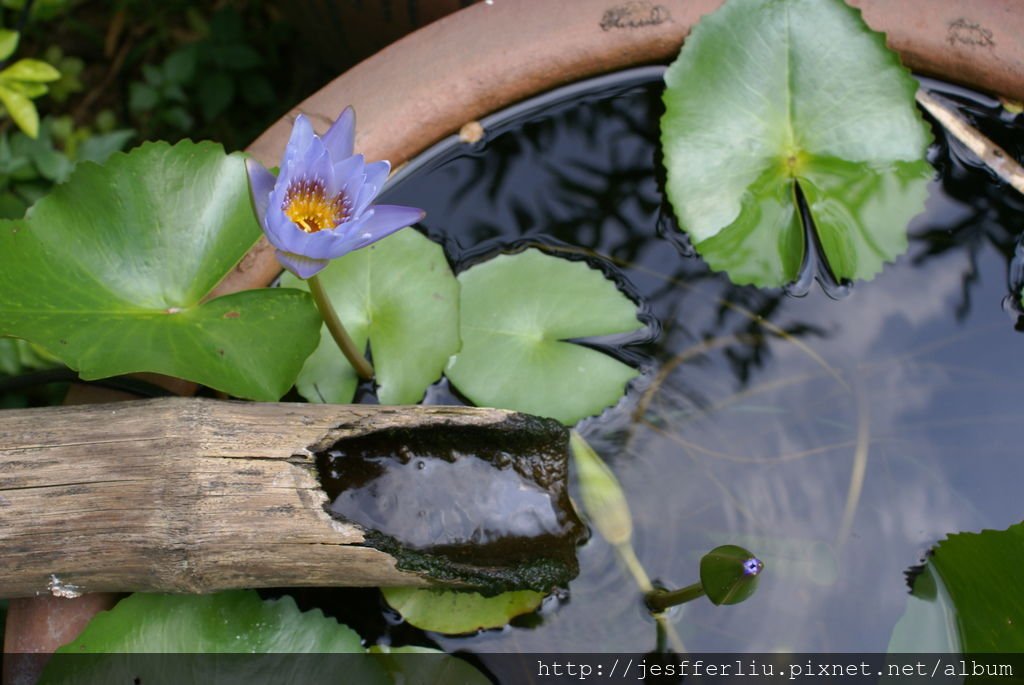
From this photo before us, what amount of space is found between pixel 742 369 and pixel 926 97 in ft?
1.57

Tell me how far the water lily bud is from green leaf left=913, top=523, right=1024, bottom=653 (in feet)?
1.04

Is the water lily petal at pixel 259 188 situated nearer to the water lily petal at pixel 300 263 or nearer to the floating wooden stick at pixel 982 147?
the water lily petal at pixel 300 263

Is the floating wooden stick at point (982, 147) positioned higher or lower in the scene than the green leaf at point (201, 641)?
higher

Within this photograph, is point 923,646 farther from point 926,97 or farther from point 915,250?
point 926,97

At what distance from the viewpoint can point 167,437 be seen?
34.5 inches

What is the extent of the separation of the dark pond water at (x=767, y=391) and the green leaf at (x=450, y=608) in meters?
0.04

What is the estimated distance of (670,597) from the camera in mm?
1002

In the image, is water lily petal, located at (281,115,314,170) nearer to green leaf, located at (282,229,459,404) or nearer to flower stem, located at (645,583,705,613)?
green leaf, located at (282,229,459,404)

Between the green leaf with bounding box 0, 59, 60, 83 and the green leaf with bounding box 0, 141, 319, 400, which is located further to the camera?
the green leaf with bounding box 0, 59, 60, 83

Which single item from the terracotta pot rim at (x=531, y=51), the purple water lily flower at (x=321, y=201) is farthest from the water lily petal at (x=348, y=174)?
the terracotta pot rim at (x=531, y=51)

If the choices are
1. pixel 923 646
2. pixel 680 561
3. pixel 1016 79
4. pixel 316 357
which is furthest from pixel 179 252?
pixel 1016 79

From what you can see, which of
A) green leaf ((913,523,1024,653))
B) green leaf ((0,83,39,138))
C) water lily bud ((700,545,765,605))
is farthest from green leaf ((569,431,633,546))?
green leaf ((0,83,39,138))

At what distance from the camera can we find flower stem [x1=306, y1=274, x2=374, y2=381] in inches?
35.6

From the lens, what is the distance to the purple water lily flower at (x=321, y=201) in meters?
0.80
